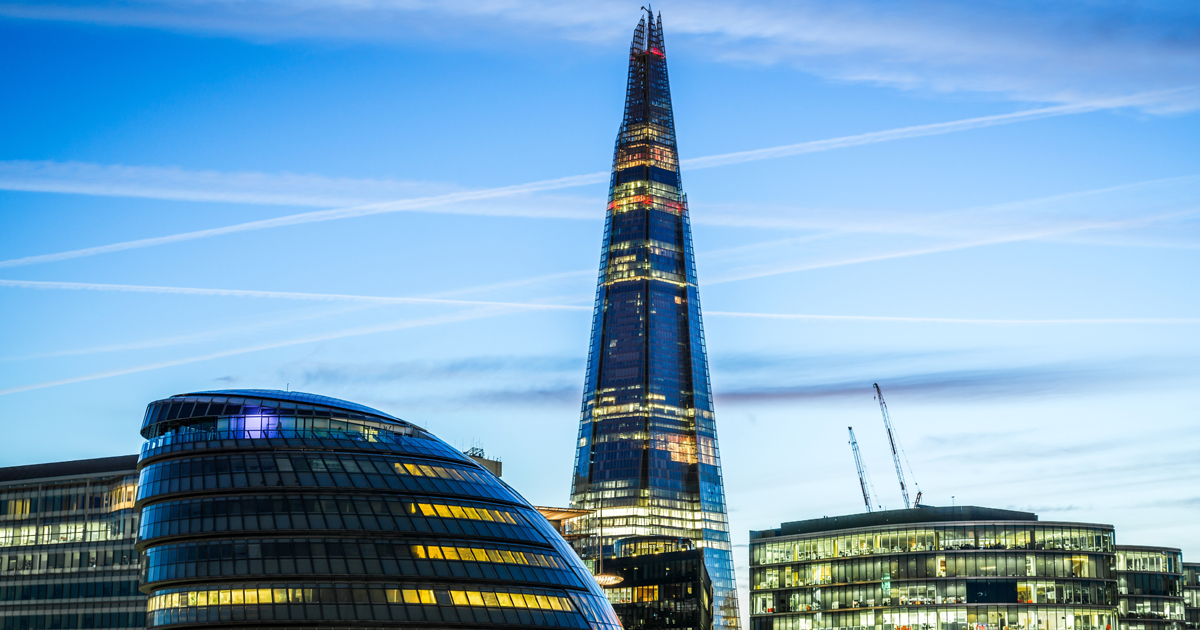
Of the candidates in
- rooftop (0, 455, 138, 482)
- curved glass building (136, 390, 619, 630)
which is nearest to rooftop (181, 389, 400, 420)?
curved glass building (136, 390, 619, 630)

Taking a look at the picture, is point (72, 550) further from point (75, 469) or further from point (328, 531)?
point (328, 531)

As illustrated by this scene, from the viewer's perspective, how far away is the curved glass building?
10694 centimetres

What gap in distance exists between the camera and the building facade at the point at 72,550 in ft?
541

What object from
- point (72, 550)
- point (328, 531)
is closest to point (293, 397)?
point (328, 531)

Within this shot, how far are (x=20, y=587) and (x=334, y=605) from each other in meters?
83.5

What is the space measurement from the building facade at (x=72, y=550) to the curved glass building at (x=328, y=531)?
4720cm

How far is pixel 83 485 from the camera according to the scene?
16838 centimetres

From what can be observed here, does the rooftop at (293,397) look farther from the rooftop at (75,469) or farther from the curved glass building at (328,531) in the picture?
the rooftop at (75,469)

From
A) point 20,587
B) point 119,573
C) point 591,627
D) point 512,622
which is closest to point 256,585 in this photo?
point 512,622

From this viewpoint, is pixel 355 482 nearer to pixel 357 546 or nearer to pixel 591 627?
pixel 357 546

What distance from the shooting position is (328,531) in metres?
110

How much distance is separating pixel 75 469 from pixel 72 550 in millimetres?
12160

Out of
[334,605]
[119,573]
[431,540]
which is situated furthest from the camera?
[119,573]

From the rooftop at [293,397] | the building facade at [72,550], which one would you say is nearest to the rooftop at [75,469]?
the building facade at [72,550]
